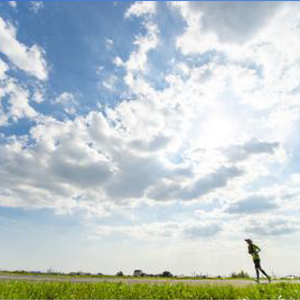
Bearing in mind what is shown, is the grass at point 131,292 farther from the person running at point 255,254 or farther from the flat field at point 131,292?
the person running at point 255,254

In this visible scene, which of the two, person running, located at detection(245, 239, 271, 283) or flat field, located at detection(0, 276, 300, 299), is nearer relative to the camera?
flat field, located at detection(0, 276, 300, 299)

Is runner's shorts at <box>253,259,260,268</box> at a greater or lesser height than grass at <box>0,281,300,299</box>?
greater

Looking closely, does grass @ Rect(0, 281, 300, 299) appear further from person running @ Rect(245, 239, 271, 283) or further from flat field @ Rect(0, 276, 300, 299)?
person running @ Rect(245, 239, 271, 283)

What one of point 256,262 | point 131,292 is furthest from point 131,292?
point 256,262

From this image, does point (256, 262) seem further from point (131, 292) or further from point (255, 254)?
point (131, 292)

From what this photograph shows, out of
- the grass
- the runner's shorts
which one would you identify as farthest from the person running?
the grass

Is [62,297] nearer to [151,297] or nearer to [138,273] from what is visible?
[151,297]

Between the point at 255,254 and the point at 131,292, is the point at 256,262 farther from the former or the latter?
the point at 131,292

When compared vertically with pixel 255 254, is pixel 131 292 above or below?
below

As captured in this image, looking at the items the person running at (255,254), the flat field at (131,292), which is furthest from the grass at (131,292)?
the person running at (255,254)

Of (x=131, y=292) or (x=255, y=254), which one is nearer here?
(x=131, y=292)

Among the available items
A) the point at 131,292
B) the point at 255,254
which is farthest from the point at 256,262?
the point at 131,292

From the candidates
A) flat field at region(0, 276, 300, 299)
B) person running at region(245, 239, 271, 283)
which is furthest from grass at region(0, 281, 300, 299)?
person running at region(245, 239, 271, 283)

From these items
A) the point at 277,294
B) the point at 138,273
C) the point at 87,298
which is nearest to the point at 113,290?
the point at 87,298
